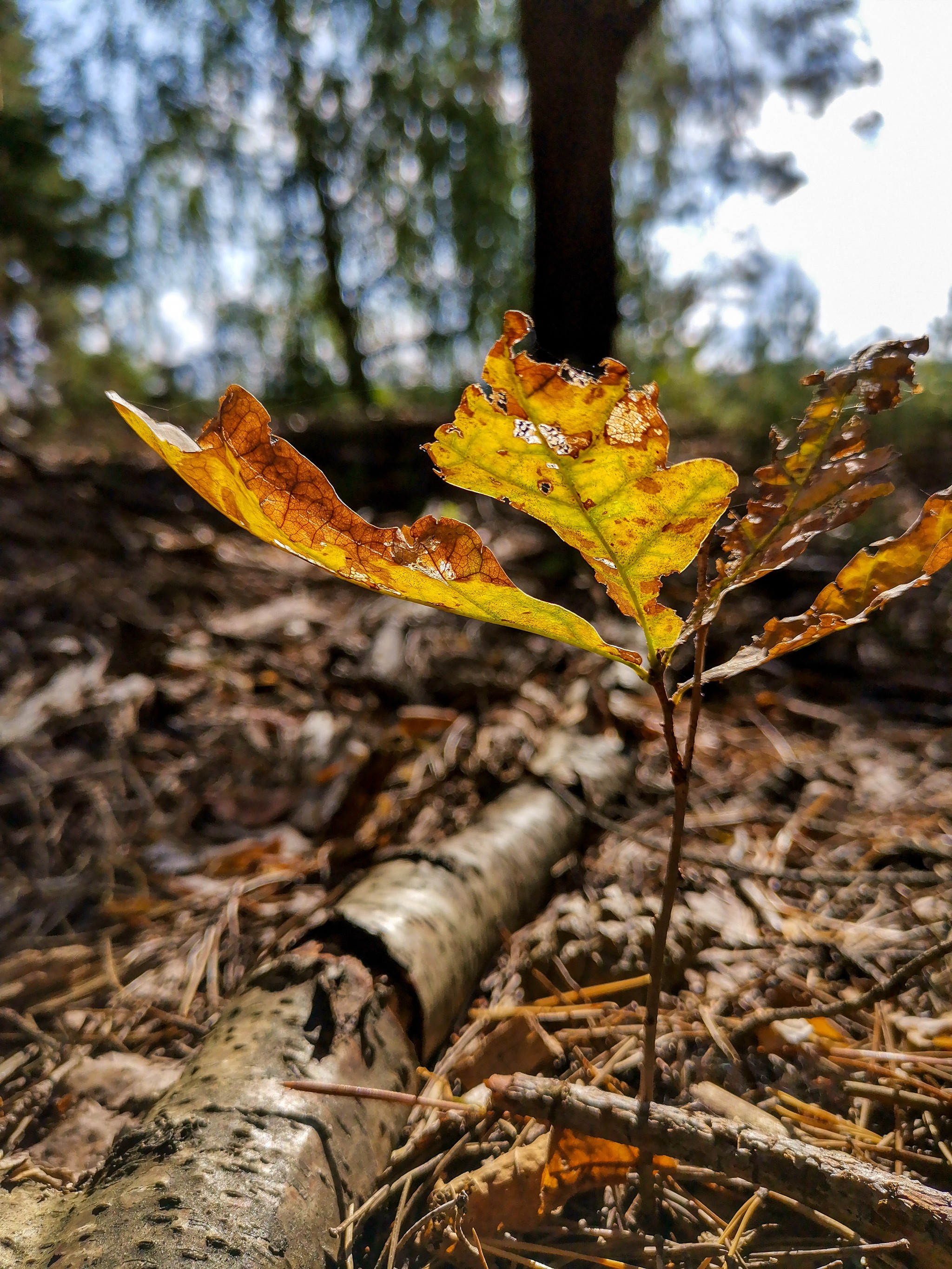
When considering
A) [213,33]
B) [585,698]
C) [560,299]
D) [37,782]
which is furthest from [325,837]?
[213,33]

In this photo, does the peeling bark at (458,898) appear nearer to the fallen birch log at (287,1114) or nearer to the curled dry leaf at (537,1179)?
the fallen birch log at (287,1114)

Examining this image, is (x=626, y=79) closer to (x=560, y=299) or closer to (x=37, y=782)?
(x=560, y=299)

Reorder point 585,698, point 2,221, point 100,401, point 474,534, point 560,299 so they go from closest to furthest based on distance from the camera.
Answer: point 474,534, point 585,698, point 560,299, point 2,221, point 100,401

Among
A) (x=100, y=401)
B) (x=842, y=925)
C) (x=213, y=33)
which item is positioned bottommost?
(x=842, y=925)

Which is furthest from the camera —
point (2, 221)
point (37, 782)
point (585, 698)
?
point (2, 221)

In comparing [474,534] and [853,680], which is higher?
[853,680]

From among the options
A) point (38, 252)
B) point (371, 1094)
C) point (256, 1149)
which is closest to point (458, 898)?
point (371, 1094)
